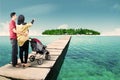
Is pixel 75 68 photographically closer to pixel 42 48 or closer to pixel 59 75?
pixel 59 75

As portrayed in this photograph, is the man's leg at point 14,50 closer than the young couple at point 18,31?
No

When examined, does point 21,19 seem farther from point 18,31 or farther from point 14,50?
point 14,50

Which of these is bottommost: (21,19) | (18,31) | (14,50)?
(14,50)

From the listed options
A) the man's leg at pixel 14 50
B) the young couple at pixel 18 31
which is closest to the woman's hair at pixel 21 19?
the young couple at pixel 18 31

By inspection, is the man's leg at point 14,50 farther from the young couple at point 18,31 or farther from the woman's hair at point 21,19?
the woman's hair at point 21,19

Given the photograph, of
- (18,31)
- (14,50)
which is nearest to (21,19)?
(18,31)

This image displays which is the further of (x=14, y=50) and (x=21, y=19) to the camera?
Answer: (x=14, y=50)

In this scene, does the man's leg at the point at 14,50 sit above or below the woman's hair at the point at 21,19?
below

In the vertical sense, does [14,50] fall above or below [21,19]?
below

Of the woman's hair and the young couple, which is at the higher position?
the woman's hair

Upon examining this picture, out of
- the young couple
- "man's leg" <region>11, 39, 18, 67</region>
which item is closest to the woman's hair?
the young couple

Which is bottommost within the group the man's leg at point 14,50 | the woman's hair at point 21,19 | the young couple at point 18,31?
the man's leg at point 14,50

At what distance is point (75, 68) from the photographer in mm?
12391

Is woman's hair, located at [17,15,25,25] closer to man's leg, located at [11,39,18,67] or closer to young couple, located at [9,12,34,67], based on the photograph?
young couple, located at [9,12,34,67]
